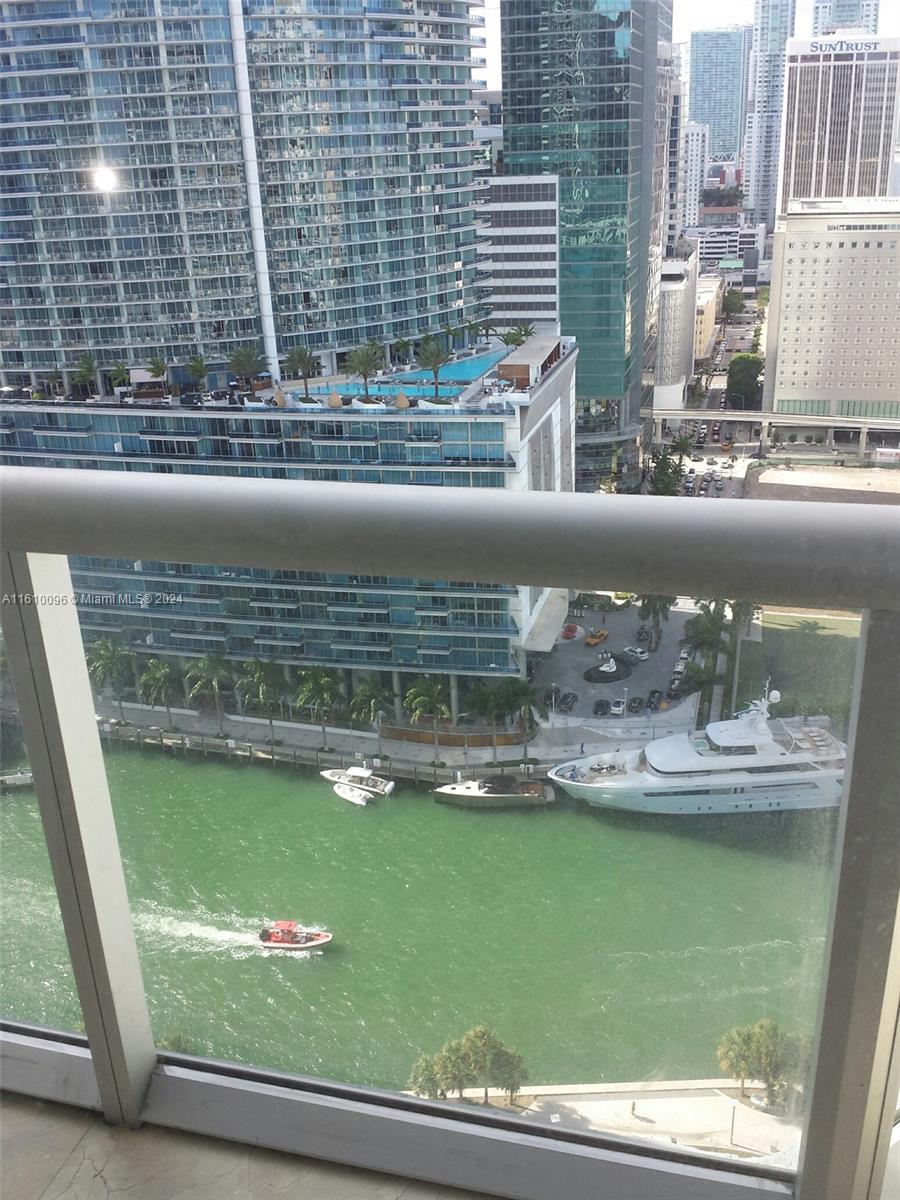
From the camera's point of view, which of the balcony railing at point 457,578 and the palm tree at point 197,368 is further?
the palm tree at point 197,368

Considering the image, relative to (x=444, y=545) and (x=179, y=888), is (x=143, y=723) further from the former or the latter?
(x=444, y=545)

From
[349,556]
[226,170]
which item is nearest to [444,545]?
[349,556]

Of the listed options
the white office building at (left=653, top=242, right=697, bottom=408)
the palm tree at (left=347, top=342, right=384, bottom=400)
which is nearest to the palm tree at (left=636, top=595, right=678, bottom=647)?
the white office building at (left=653, top=242, right=697, bottom=408)

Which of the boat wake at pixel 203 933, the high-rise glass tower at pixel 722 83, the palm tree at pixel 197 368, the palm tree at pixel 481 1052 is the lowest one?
the palm tree at pixel 481 1052

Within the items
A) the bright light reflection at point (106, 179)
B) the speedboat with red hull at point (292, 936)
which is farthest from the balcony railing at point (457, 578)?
the bright light reflection at point (106, 179)

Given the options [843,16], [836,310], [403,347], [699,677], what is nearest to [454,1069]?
[699,677]

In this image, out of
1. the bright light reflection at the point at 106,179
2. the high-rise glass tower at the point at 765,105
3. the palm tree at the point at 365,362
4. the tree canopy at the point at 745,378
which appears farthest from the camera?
the bright light reflection at the point at 106,179

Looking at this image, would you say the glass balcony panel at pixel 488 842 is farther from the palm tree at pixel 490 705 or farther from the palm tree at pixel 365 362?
the palm tree at pixel 365 362
